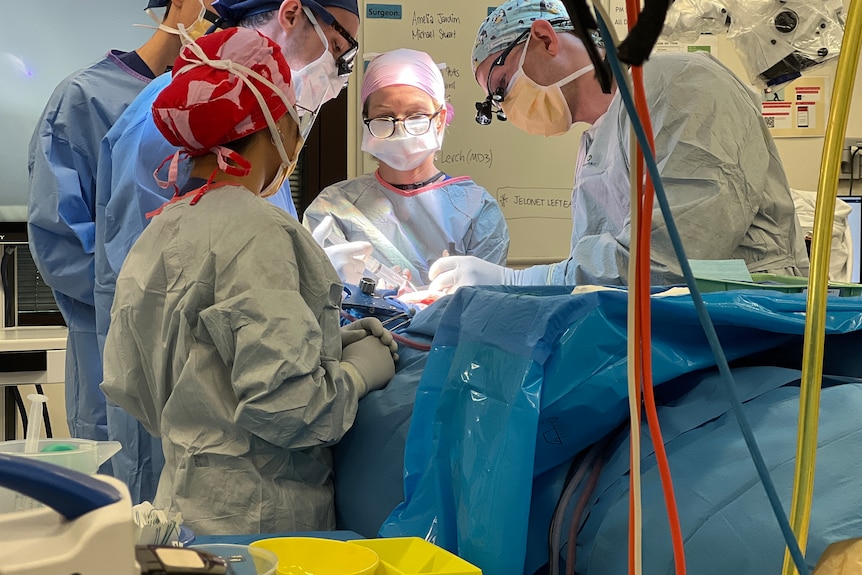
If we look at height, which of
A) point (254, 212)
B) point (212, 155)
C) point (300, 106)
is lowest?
point (254, 212)

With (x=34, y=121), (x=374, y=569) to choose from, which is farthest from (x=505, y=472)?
(x=34, y=121)

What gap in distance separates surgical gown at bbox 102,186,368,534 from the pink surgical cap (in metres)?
1.70

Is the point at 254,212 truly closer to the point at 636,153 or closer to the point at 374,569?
the point at 374,569

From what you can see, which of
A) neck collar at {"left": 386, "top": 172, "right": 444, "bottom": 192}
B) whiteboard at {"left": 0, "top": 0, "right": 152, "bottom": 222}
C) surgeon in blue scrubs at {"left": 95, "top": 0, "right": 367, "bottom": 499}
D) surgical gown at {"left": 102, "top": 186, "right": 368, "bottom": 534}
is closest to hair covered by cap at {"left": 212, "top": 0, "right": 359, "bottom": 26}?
surgeon in blue scrubs at {"left": 95, "top": 0, "right": 367, "bottom": 499}

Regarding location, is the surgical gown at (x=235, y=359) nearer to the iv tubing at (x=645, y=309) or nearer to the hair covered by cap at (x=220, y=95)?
the hair covered by cap at (x=220, y=95)

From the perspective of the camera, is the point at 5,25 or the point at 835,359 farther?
the point at 5,25

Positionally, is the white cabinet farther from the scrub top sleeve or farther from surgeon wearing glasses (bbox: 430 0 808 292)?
surgeon wearing glasses (bbox: 430 0 808 292)

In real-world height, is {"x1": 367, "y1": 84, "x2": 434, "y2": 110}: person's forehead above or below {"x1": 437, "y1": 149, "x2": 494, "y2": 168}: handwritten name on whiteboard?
above

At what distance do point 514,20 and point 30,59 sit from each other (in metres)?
2.77

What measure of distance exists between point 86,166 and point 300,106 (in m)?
0.70

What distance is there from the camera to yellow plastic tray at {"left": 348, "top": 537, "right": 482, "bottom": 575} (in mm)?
1055

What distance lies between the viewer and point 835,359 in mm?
1177

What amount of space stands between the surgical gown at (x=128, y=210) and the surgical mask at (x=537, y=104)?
101 centimetres

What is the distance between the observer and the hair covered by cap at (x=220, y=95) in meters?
1.63
